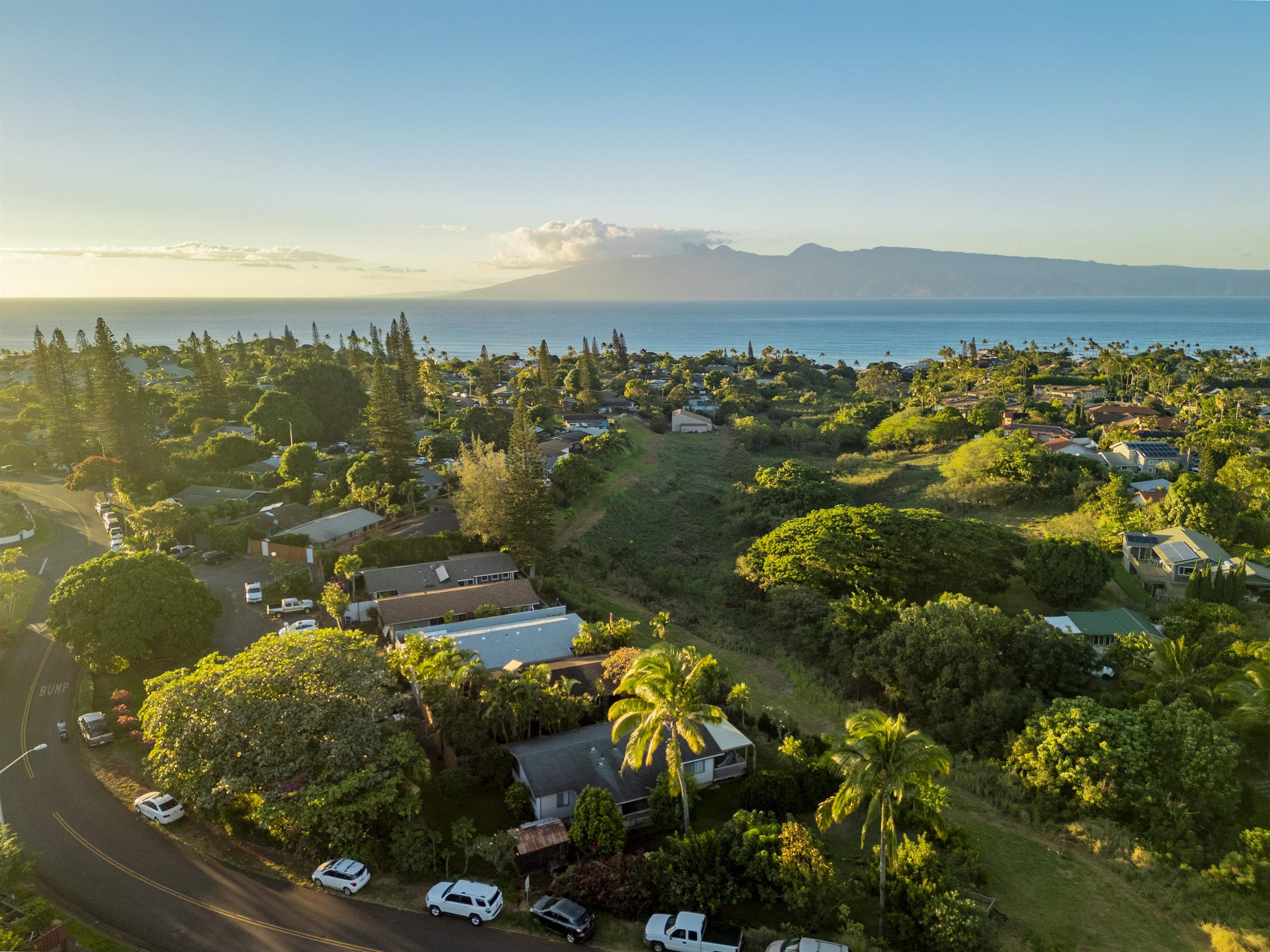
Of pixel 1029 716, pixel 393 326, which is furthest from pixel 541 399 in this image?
pixel 1029 716

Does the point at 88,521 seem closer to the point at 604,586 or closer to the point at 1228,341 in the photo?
the point at 604,586

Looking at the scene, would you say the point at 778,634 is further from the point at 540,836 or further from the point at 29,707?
the point at 29,707

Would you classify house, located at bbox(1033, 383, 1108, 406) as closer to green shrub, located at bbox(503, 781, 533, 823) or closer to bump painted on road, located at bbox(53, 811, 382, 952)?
green shrub, located at bbox(503, 781, 533, 823)

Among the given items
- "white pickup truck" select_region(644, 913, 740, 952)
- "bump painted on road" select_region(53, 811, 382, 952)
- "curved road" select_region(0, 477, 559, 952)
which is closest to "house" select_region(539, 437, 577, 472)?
"curved road" select_region(0, 477, 559, 952)

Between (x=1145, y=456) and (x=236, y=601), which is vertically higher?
(x=1145, y=456)

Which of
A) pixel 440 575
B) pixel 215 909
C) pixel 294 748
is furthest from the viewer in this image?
pixel 440 575

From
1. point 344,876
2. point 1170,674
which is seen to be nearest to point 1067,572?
point 1170,674
